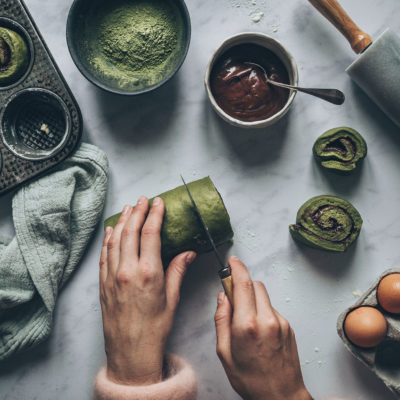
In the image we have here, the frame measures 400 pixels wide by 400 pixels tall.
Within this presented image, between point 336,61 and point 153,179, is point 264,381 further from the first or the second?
point 336,61

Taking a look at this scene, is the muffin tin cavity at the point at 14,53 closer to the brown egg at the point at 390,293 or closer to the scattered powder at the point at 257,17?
the scattered powder at the point at 257,17

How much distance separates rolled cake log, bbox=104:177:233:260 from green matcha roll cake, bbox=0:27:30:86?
72 centimetres

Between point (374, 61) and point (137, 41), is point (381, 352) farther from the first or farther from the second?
point (137, 41)

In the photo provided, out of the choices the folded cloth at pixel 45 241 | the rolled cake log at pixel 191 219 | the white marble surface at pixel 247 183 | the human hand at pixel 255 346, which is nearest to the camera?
the human hand at pixel 255 346

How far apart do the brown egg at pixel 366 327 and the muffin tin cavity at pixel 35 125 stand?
123 cm

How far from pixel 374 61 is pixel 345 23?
18 cm

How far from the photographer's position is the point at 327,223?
1.56m

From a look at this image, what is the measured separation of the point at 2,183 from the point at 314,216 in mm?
1183

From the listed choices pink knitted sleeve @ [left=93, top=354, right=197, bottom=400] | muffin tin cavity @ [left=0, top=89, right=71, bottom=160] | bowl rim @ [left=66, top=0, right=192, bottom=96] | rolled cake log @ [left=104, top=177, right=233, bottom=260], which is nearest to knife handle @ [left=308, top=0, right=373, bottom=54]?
bowl rim @ [left=66, top=0, right=192, bottom=96]

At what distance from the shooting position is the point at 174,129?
65.7 inches

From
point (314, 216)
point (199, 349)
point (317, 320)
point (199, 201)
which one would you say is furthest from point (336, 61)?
point (199, 349)

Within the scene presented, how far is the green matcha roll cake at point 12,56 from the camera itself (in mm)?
1483

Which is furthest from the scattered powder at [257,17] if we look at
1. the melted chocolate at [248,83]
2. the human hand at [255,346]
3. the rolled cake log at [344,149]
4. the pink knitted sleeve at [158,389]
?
the pink knitted sleeve at [158,389]

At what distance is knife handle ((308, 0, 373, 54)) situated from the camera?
59.8 inches
